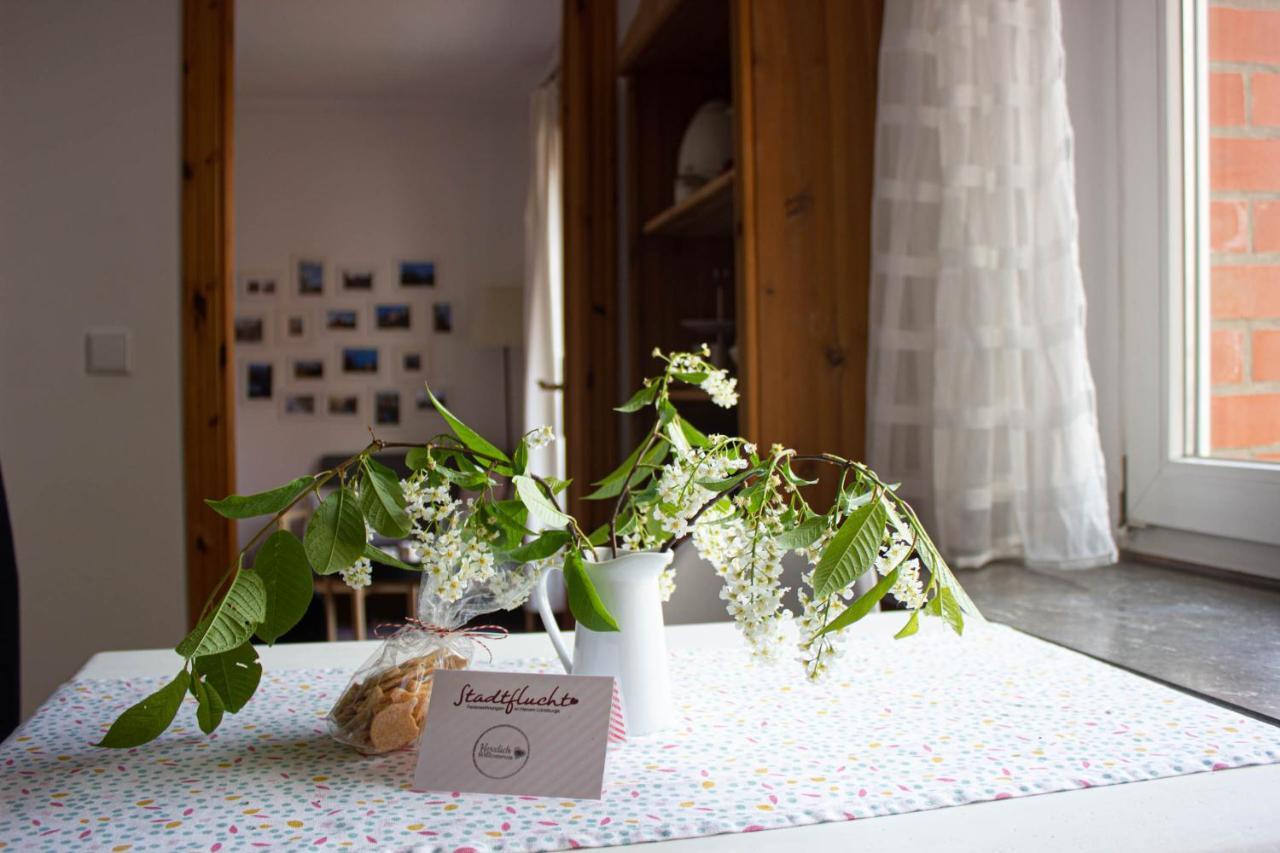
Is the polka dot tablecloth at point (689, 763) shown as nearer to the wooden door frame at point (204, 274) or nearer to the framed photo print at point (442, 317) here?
the wooden door frame at point (204, 274)

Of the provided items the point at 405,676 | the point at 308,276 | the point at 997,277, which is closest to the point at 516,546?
the point at 405,676

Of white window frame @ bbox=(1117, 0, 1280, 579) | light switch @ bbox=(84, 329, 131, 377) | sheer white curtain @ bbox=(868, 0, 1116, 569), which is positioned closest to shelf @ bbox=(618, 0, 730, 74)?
sheer white curtain @ bbox=(868, 0, 1116, 569)

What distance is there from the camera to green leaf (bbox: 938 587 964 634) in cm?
71

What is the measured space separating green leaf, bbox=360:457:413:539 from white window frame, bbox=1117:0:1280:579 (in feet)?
3.52

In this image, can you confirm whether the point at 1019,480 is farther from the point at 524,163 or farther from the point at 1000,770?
the point at 524,163

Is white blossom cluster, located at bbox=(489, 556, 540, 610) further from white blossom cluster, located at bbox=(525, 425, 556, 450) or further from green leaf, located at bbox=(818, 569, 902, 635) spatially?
green leaf, located at bbox=(818, 569, 902, 635)

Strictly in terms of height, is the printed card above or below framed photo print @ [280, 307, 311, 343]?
below

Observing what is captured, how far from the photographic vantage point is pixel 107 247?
2217 millimetres

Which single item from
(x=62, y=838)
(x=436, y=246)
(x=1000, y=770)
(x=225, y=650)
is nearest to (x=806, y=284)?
(x=1000, y=770)

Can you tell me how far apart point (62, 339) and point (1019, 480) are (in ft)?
6.33

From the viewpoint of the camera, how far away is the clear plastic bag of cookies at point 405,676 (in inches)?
30.0

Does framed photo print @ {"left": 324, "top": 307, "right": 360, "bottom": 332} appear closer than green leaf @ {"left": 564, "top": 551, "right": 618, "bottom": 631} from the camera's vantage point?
No

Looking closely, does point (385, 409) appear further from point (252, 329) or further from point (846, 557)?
point (846, 557)

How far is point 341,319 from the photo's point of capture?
18.2 ft
